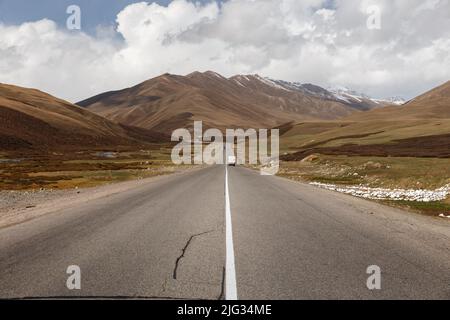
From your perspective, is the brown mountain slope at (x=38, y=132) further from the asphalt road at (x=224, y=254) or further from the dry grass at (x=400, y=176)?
the asphalt road at (x=224, y=254)

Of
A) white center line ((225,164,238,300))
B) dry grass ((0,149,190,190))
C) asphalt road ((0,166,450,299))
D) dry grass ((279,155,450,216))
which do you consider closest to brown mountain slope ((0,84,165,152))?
dry grass ((0,149,190,190))

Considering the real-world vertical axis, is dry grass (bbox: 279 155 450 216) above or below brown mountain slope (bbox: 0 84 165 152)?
below

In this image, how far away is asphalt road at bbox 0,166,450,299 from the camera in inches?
274

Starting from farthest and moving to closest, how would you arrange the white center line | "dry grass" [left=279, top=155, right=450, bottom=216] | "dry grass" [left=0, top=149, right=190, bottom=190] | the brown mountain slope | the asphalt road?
the brown mountain slope, "dry grass" [left=0, top=149, right=190, bottom=190], "dry grass" [left=279, top=155, right=450, bottom=216], the asphalt road, the white center line

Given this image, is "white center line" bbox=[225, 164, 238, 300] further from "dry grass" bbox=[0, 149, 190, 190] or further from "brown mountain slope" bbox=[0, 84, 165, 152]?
"brown mountain slope" bbox=[0, 84, 165, 152]

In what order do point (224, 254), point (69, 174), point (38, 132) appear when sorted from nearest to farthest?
point (224, 254)
point (69, 174)
point (38, 132)

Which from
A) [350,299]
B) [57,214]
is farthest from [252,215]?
[350,299]

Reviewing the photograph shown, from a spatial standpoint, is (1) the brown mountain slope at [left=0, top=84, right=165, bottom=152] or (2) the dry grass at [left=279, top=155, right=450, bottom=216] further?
(1) the brown mountain slope at [left=0, top=84, right=165, bottom=152]

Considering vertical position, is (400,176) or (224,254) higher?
(400,176)

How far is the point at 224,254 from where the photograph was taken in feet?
30.9

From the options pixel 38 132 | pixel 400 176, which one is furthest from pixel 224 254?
pixel 38 132

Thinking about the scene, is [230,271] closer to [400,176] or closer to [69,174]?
[400,176]

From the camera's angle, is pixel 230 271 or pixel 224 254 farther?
pixel 224 254

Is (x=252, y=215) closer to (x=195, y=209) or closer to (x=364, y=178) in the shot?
(x=195, y=209)
